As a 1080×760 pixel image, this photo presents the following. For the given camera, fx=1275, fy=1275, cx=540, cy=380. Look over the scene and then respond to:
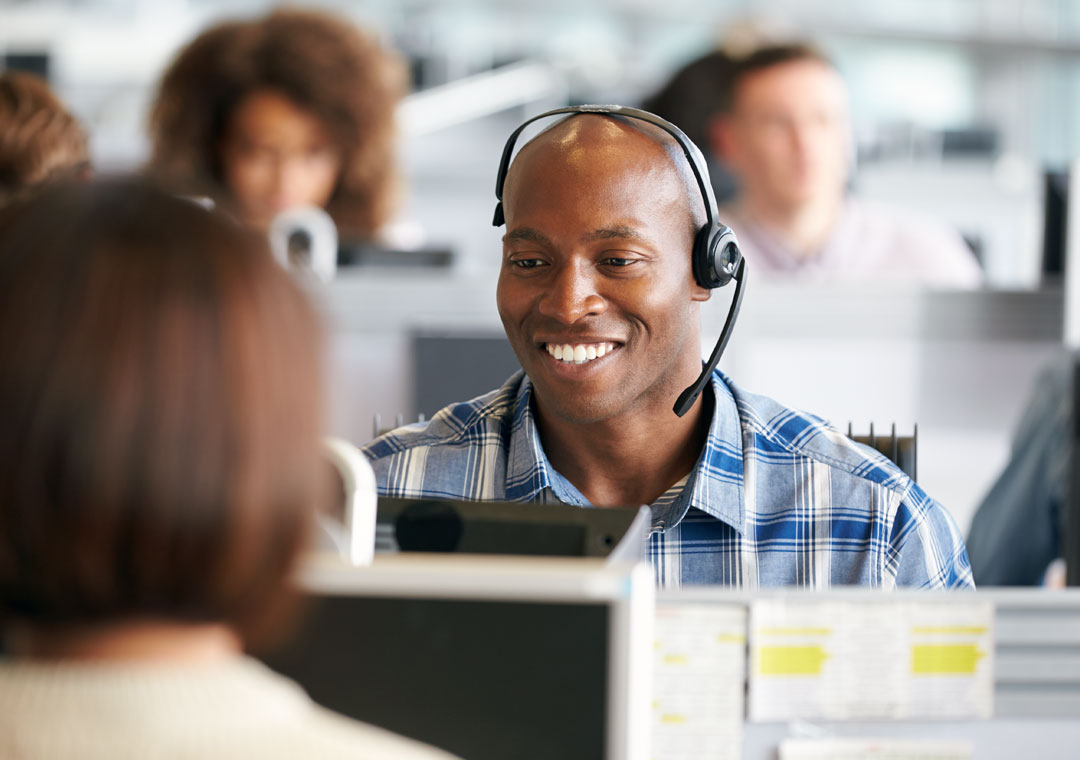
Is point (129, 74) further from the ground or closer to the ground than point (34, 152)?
further from the ground

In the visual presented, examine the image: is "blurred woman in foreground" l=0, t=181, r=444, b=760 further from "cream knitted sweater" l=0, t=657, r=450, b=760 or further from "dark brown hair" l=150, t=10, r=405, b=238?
"dark brown hair" l=150, t=10, r=405, b=238

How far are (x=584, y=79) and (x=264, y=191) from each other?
3.26 m

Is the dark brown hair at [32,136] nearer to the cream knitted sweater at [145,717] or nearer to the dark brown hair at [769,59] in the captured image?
the cream knitted sweater at [145,717]

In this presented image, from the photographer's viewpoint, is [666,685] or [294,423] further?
[666,685]

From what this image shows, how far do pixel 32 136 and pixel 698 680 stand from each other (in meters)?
1.37

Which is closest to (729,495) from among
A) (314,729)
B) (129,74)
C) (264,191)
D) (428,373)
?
(314,729)

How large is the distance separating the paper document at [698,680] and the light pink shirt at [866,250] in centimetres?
211

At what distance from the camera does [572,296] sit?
1049mm

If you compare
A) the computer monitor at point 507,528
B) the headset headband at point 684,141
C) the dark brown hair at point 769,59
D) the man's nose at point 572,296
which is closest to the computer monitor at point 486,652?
the computer monitor at point 507,528

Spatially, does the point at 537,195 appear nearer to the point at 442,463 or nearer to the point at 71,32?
the point at 442,463

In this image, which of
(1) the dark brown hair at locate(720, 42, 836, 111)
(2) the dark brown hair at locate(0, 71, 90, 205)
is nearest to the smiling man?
(2) the dark brown hair at locate(0, 71, 90, 205)

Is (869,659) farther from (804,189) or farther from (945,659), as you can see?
(804,189)

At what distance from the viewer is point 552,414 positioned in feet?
3.65

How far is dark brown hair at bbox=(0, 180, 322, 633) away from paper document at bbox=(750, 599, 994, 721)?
413 mm
